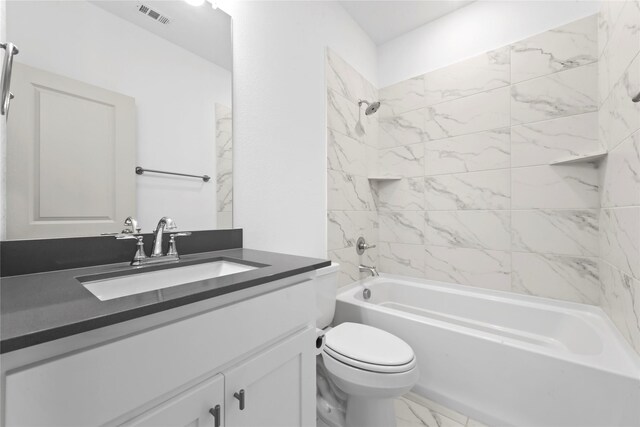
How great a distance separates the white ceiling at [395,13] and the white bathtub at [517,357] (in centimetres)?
214

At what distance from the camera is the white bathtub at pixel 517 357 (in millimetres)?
1054

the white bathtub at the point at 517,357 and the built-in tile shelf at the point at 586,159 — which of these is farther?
the built-in tile shelf at the point at 586,159

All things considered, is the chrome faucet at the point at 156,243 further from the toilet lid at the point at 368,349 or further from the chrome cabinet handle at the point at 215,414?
the toilet lid at the point at 368,349

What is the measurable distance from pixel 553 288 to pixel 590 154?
83 centimetres

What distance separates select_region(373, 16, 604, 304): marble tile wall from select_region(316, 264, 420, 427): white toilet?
3.46 ft

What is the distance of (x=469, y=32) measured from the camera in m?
2.00

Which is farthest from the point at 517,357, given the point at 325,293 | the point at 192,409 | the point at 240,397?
the point at 192,409

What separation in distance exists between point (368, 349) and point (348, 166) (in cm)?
129

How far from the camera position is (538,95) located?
5.62 feet

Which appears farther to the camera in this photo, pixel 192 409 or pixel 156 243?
pixel 156 243

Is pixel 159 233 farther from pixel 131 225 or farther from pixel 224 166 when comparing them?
pixel 224 166

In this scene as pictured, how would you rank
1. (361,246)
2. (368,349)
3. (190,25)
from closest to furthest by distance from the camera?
(190,25), (368,349), (361,246)

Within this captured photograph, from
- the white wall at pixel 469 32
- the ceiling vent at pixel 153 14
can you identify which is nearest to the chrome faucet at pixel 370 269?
the white wall at pixel 469 32

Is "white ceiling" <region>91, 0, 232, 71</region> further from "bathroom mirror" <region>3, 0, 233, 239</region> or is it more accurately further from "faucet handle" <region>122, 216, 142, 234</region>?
"faucet handle" <region>122, 216, 142, 234</region>
